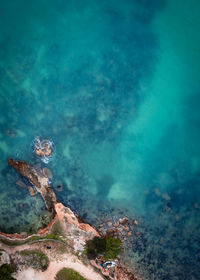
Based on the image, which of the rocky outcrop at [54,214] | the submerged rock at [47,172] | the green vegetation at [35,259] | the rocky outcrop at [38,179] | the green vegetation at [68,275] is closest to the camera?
the green vegetation at [35,259]

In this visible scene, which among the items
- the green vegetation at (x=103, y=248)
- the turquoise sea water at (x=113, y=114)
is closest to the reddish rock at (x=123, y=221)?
the turquoise sea water at (x=113, y=114)

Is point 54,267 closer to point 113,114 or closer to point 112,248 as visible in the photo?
point 112,248

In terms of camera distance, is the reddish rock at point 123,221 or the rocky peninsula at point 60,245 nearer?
the rocky peninsula at point 60,245

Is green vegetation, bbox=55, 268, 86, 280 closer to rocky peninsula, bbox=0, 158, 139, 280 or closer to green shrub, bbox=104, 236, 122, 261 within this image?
rocky peninsula, bbox=0, 158, 139, 280

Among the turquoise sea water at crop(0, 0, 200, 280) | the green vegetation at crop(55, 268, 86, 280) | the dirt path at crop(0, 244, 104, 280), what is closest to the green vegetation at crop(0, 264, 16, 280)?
the dirt path at crop(0, 244, 104, 280)

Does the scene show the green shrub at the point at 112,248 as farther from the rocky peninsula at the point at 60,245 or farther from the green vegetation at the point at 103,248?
the rocky peninsula at the point at 60,245

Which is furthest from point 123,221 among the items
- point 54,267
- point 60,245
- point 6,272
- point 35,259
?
point 6,272

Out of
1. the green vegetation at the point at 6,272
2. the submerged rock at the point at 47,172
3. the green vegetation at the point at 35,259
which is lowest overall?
the green vegetation at the point at 6,272
